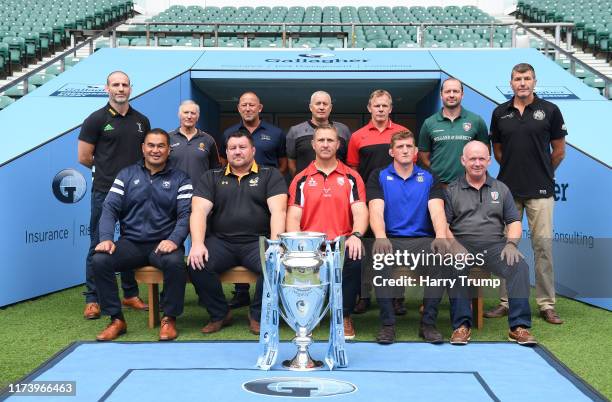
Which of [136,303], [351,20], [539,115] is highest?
[351,20]

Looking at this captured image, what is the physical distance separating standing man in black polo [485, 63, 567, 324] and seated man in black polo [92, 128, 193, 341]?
229cm

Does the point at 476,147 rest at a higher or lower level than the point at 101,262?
higher

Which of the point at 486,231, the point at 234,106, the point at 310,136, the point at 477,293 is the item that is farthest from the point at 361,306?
the point at 234,106

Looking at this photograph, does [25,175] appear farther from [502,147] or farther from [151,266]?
[502,147]

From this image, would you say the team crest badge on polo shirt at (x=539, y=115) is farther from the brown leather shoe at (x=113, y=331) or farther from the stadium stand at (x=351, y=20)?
the stadium stand at (x=351, y=20)

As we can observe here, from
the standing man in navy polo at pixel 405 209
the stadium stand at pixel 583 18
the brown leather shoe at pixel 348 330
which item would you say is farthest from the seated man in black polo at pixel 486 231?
the stadium stand at pixel 583 18

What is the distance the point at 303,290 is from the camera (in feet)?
13.8

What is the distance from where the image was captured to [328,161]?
5.08 m

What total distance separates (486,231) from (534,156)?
0.76 meters

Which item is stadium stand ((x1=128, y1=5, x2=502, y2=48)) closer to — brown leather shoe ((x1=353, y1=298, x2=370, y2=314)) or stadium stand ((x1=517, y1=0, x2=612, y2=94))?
stadium stand ((x1=517, y1=0, x2=612, y2=94))

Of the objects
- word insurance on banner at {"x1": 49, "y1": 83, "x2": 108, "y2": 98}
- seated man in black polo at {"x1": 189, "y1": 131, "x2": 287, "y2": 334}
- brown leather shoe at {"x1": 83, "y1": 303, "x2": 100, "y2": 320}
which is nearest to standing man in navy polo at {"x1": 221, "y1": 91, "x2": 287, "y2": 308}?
seated man in black polo at {"x1": 189, "y1": 131, "x2": 287, "y2": 334}

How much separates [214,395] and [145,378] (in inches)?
20.0

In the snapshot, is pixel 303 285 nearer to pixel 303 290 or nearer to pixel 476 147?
pixel 303 290

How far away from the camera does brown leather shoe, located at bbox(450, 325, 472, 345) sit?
15.8ft
